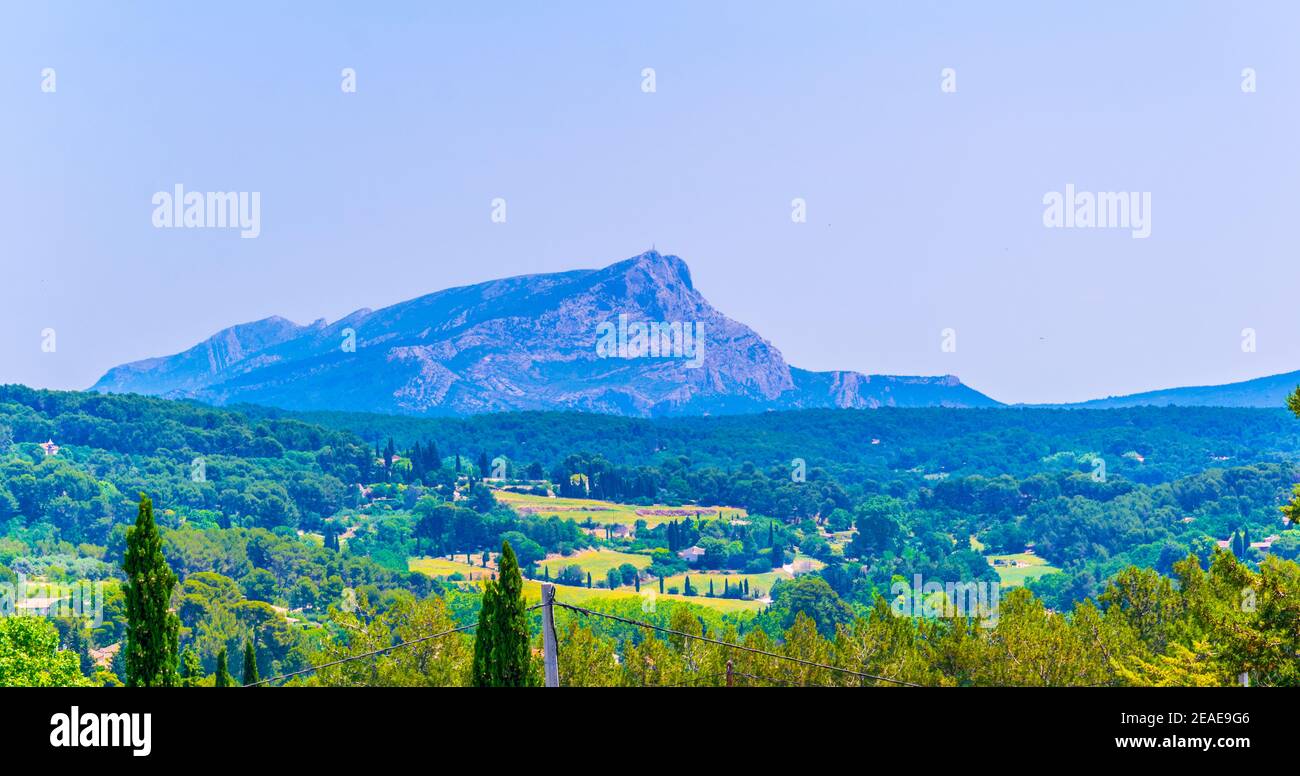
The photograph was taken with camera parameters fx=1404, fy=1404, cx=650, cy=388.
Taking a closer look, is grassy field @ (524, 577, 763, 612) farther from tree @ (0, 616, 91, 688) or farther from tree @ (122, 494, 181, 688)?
tree @ (122, 494, 181, 688)

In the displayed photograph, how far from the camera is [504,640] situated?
94.0 feet

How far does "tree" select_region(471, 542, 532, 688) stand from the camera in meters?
28.5

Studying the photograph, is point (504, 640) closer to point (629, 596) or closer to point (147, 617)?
point (147, 617)

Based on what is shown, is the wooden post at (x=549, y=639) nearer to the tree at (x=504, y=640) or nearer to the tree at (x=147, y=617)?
the tree at (x=504, y=640)

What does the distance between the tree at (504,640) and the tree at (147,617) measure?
19.9ft

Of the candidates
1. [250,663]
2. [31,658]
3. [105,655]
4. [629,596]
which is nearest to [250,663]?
[250,663]

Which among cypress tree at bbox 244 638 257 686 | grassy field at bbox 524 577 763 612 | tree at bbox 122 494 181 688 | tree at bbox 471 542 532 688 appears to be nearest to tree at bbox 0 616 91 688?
cypress tree at bbox 244 638 257 686

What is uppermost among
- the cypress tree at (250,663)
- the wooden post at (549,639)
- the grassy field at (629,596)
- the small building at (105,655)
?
the wooden post at (549,639)

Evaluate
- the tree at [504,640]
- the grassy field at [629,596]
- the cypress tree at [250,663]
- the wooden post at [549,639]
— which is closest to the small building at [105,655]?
the grassy field at [629,596]

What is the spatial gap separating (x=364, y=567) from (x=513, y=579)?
159937 millimetres

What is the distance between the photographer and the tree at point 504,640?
28453 mm

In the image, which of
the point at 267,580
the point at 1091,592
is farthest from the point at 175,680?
the point at 1091,592
